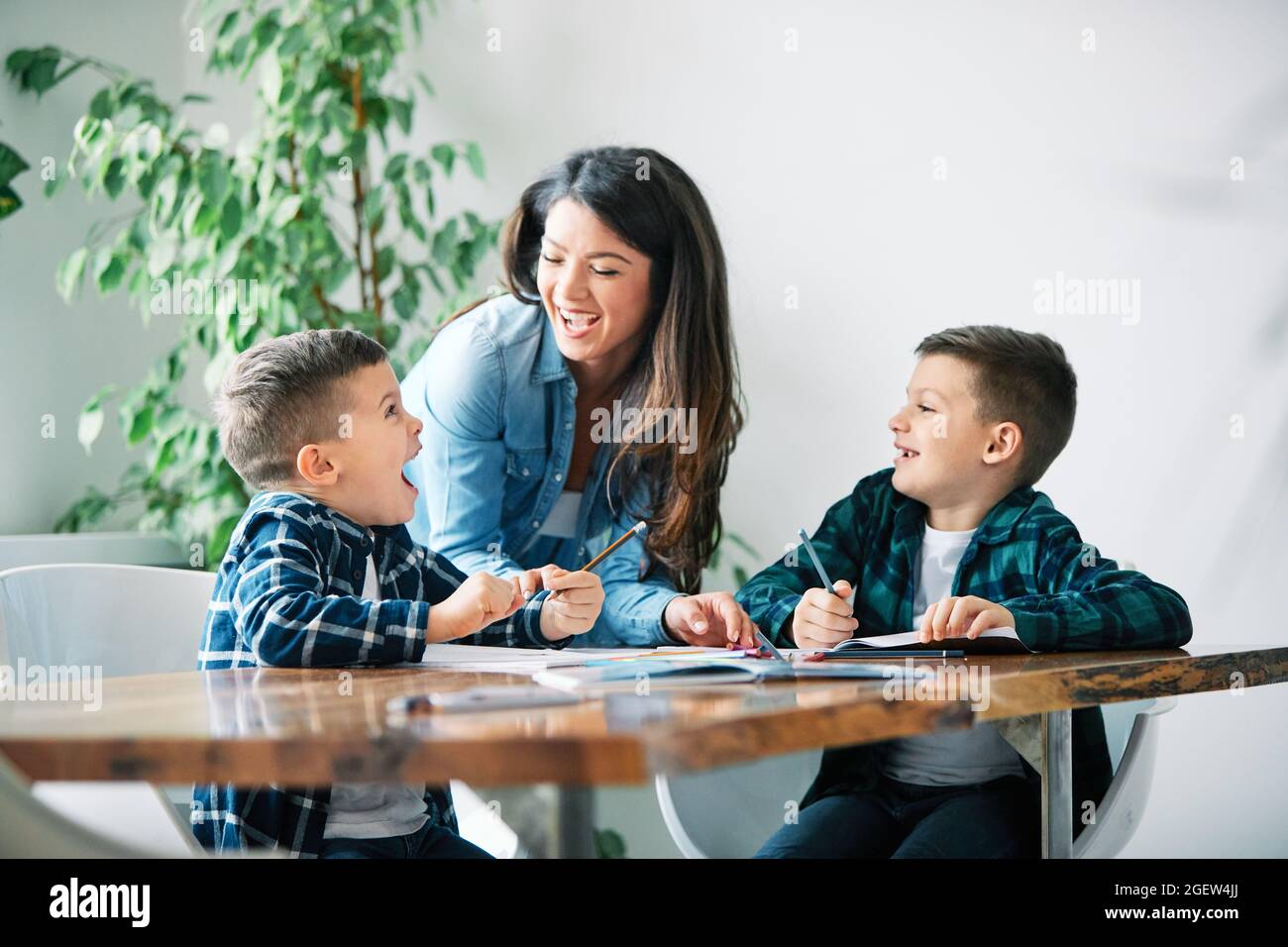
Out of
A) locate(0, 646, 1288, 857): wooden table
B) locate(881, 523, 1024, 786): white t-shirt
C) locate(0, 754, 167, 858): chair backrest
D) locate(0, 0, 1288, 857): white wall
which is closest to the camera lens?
locate(0, 646, 1288, 857): wooden table

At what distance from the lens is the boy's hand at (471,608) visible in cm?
113

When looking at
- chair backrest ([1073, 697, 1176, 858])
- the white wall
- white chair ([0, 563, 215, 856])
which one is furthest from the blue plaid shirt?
the white wall

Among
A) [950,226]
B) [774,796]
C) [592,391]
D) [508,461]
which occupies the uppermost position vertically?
[950,226]

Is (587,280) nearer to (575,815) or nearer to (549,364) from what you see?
(549,364)

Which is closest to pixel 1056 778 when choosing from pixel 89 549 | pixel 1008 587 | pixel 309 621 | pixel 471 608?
pixel 1008 587

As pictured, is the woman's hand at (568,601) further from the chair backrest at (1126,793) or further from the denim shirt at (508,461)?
the chair backrest at (1126,793)

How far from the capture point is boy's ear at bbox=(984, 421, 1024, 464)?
65.9 inches

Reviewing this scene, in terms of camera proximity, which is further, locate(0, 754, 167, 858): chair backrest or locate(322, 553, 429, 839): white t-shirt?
locate(322, 553, 429, 839): white t-shirt

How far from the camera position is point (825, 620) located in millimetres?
1363

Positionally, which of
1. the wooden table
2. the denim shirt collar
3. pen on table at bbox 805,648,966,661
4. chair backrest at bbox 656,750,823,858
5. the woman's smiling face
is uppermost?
the woman's smiling face

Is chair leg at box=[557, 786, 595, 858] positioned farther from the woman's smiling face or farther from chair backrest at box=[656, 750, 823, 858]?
the woman's smiling face

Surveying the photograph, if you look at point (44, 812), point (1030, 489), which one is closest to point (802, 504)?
point (1030, 489)

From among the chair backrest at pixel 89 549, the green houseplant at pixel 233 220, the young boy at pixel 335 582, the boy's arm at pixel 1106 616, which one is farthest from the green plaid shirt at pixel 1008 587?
the chair backrest at pixel 89 549

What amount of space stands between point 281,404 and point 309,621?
12.5 inches
